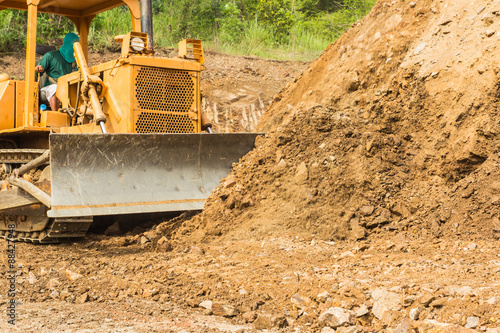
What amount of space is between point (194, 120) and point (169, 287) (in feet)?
8.39

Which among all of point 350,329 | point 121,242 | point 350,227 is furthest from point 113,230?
point 350,329

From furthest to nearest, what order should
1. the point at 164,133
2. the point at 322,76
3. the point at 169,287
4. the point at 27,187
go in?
the point at 322,76 < the point at 164,133 < the point at 27,187 < the point at 169,287

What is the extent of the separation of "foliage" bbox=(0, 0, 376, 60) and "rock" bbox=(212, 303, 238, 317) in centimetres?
1074

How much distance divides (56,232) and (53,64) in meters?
2.25

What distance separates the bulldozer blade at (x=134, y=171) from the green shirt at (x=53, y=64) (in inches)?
70.1

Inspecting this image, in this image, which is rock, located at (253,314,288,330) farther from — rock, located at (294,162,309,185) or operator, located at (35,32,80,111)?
operator, located at (35,32,80,111)

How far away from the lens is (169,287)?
13.2 feet

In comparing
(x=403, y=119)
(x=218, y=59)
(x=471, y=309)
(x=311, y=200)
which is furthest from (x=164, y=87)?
(x=218, y=59)

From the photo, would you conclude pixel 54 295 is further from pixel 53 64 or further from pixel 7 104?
pixel 53 64

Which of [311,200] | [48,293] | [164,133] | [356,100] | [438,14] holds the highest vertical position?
[438,14]

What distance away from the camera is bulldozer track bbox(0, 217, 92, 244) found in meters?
5.26

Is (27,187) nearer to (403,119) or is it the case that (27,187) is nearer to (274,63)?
(403,119)

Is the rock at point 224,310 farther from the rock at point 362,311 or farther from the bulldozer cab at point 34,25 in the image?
the bulldozer cab at point 34,25

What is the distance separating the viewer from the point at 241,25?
16406mm
